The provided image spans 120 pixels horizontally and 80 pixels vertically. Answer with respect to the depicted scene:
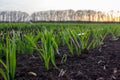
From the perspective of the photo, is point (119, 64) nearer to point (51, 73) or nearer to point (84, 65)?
point (84, 65)

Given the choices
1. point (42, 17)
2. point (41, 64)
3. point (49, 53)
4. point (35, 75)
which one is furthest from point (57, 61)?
point (42, 17)

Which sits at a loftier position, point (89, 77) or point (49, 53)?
point (49, 53)

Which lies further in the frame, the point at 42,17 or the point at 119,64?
the point at 42,17

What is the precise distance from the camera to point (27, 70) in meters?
2.09

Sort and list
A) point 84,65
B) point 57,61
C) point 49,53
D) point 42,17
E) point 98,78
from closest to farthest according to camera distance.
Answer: point 98,78, point 49,53, point 84,65, point 57,61, point 42,17

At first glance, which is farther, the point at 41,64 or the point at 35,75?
the point at 41,64

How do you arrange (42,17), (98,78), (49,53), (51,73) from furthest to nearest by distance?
(42,17) < (49,53) < (51,73) < (98,78)

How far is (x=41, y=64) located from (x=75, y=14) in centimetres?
6530

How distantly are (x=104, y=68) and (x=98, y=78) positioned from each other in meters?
0.32

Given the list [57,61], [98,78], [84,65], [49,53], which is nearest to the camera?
[98,78]

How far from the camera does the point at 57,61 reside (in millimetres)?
2480

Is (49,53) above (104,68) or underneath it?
above

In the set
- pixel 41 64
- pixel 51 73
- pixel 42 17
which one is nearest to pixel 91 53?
pixel 41 64

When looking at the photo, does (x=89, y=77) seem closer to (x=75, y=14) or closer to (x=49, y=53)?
(x=49, y=53)
